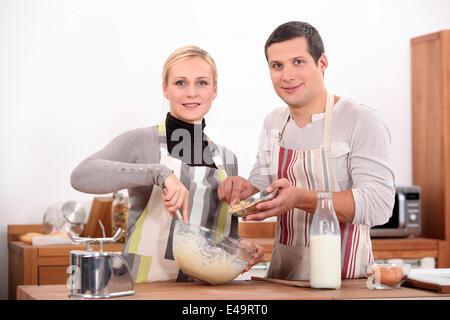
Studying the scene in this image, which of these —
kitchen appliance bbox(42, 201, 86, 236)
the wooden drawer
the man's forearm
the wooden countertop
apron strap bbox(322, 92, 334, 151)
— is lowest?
the wooden drawer

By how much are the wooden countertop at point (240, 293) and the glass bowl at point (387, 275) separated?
0.02 meters

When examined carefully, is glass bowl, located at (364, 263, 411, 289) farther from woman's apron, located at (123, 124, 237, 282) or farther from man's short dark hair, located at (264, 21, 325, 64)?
man's short dark hair, located at (264, 21, 325, 64)

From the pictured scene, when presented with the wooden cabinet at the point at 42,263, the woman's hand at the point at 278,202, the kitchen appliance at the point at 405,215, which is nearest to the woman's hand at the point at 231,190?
the woman's hand at the point at 278,202

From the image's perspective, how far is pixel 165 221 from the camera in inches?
76.7

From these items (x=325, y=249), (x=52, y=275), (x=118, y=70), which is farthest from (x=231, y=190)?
(x=118, y=70)

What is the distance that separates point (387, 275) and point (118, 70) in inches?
84.0

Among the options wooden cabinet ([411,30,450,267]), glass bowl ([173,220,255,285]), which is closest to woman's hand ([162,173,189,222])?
glass bowl ([173,220,255,285])

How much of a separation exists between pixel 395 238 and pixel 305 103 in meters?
1.81

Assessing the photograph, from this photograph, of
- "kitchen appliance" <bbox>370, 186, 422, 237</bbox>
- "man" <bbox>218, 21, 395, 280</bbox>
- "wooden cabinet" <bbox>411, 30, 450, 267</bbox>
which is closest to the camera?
"man" <bbox>218, 21, 395, 280</bbox>

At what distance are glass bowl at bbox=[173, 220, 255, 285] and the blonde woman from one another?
158 mm

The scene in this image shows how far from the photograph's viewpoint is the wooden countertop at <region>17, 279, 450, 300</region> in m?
1.50

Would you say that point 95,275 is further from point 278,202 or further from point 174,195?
point 278,202
